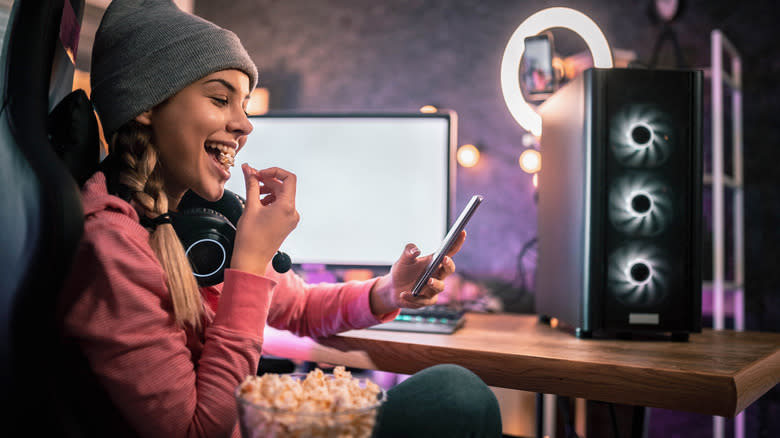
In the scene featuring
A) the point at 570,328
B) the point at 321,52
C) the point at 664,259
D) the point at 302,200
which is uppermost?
the point at 321,52

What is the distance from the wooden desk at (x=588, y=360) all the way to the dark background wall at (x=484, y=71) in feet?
2.44

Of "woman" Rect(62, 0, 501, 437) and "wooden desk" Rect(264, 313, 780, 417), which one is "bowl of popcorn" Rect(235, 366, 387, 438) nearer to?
"woman" Rect(62, 0, 501, 437)

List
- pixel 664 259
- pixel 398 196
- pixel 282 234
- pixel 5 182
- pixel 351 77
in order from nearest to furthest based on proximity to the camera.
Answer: pixel 5 182 → pixel 282 234 → pixel 664 259 → pixel 398 196 → pixel 351 77

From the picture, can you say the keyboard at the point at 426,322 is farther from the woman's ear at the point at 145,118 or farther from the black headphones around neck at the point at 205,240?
the woman's ear at the point at 145,118

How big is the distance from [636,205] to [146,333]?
828 millimetres

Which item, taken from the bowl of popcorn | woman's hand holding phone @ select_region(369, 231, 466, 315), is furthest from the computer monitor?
the bowl of popcorn

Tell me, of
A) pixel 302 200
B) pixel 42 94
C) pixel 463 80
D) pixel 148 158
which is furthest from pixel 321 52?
pixel 42 94

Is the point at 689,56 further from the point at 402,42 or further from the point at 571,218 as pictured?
the point at 571,218

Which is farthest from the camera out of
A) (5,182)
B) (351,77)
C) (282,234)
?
(351,77)

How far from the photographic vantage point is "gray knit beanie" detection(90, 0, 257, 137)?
27.6 inches

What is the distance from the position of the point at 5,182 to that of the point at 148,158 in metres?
0.25

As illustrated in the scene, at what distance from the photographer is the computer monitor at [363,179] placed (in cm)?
134

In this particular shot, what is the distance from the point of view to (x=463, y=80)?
1.81 meters

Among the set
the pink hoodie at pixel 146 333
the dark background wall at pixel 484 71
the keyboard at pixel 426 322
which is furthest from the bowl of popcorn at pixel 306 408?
the dark background wall at pixel 484 71
